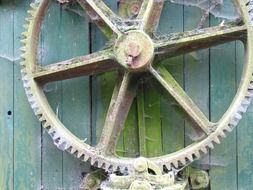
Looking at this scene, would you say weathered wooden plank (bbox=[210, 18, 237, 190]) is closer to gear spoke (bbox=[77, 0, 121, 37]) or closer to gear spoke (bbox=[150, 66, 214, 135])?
gear spoke (bbox=[150, 66, 214, 135])

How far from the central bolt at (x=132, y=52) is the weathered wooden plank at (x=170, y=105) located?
0.62 ft

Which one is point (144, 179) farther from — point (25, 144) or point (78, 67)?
point (25, 144)

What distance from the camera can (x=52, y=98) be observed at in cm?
228

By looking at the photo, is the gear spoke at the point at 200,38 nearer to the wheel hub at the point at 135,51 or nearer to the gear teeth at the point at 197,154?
the wheel hub at the point at 135,51

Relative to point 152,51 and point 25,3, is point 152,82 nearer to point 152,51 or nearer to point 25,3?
point 152,51

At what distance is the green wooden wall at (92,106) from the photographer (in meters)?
2.17

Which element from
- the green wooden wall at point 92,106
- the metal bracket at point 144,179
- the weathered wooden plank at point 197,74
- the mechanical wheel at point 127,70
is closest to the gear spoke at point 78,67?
the mechanical wheel at point 127,70

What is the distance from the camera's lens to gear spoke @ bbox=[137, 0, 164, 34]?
2057 mm

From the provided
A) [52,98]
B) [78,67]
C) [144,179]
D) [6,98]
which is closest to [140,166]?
[144,179]

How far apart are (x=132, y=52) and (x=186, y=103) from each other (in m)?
0.21

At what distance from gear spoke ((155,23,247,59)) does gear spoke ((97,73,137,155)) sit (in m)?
0.13

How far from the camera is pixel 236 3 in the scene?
201 centimetres

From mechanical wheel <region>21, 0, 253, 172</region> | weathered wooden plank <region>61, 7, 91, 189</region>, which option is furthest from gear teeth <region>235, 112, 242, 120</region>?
weathered wooden plank <region>61, 7, 91, 189</region>

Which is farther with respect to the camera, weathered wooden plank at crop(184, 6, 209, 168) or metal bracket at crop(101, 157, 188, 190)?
weathered wooden plank at crop(184, 6, 209, 168)
